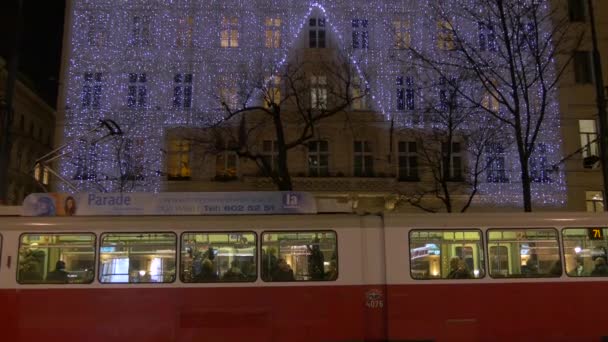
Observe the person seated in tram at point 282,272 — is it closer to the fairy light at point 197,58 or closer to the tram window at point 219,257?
the tram window at point 219,257

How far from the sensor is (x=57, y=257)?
10.4m

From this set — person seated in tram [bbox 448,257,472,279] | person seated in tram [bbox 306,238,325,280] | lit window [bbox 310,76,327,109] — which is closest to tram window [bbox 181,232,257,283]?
person seated in tram [bbox 306,238,325,280]

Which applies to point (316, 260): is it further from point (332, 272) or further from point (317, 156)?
point (317, 156)

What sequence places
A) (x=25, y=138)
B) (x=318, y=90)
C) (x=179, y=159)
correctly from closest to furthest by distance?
(x=318, y=90)
(x=179, y=159)
(x=25, y=138)

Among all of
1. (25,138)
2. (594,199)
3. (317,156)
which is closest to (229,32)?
(317,156)

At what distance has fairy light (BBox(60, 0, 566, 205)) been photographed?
92.9 feet

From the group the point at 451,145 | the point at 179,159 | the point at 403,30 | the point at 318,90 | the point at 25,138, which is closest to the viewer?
the point at 318,90

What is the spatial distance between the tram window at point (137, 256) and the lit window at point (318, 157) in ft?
59.8

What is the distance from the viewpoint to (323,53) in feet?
93.9

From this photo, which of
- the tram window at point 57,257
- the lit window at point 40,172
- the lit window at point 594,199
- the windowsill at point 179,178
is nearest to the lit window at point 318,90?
the windowsill at point 179,178

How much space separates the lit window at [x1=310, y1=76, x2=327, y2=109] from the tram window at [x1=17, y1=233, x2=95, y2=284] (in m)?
16.8

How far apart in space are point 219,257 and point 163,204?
4.83ft

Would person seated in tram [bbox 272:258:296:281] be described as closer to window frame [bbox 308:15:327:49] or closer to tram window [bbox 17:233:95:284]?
tram window [bbox 17:233:95:284]

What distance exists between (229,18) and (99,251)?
21.2 m
